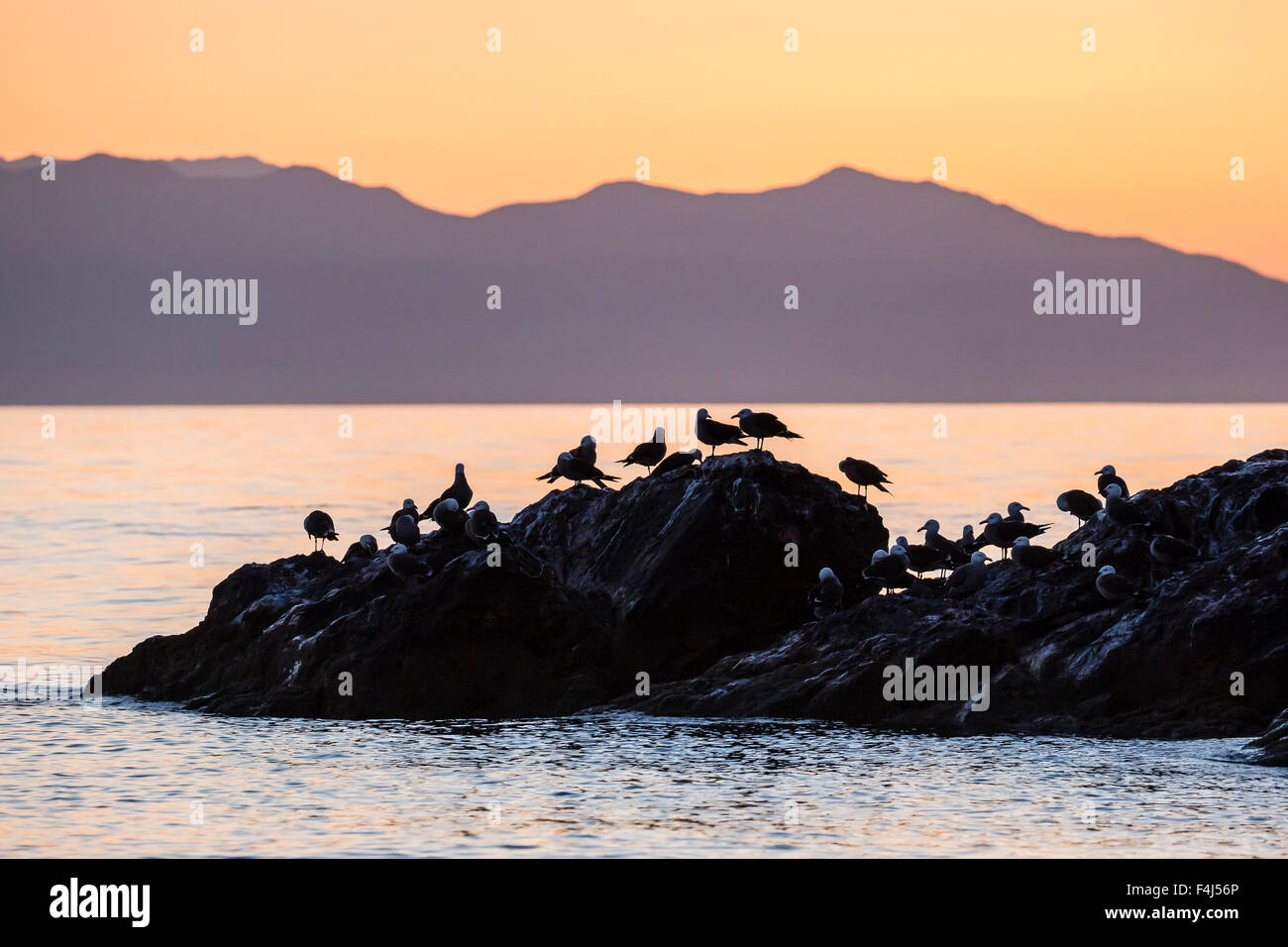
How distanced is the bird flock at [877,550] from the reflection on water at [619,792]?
3243mm

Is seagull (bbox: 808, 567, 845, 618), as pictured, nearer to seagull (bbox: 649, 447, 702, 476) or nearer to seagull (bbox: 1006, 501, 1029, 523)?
seagull (bbox: 649, 447, 702, 476)

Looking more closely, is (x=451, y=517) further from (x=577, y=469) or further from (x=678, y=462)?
(x=678, y=462)

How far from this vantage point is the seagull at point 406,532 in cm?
2780

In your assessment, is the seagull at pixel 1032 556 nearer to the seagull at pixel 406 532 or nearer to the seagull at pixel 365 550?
the seagull at pixel 406 532

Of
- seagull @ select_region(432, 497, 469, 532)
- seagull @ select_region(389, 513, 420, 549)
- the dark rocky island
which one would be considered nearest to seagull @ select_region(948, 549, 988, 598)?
the dark rocky island

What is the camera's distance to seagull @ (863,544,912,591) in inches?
1073

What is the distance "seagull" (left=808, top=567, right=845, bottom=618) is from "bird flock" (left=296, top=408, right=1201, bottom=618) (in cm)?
2

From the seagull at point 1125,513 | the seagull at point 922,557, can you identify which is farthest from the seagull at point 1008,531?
the seagull at point 1125,513

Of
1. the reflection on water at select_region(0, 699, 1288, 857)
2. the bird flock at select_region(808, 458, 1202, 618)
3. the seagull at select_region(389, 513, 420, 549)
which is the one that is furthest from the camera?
the seagull at select_region(389, 513, 420, 549)

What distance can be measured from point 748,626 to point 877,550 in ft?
9.80

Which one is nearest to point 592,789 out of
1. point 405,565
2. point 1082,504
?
point 405,565
